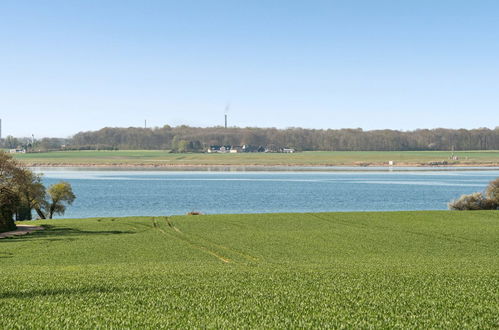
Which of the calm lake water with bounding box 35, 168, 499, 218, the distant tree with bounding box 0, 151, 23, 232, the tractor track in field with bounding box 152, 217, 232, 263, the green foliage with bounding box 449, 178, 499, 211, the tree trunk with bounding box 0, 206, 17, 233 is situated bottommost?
the calm lake water with bounding box 35, 168, 499, 218

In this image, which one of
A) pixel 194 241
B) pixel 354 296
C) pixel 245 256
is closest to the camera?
pixel 354 296

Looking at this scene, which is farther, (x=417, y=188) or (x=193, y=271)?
(x=417, y=188)

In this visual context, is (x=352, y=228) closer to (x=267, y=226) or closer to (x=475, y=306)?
(x=267, y=226)

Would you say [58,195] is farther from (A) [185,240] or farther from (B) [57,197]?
(A) [185,240]

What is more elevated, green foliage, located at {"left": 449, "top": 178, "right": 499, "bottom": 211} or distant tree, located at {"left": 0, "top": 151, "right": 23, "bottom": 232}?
distant tree, located at {"left": 0, "top": 151, "right": 23, "bottom": 232}

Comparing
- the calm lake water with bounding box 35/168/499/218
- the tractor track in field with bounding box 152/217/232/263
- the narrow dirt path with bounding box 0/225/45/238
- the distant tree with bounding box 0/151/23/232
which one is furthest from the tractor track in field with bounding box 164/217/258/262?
the calm lake water with bounding box 35/168/499/218

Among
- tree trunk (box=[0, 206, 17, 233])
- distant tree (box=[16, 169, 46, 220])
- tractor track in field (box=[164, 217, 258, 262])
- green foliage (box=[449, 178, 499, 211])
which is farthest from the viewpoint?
green foliage (box=[449, 178, 499, 211])

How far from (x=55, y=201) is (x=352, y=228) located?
150ft

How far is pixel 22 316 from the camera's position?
15562 millimetres

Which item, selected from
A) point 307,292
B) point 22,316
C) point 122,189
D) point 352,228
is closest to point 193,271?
point 307,292

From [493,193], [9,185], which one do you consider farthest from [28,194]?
[493,193]

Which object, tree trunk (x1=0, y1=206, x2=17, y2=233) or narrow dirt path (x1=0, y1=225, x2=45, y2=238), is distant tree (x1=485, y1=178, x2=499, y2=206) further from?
tree trunk (x1=0, y1=206, x2=17, y2=233)

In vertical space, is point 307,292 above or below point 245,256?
above

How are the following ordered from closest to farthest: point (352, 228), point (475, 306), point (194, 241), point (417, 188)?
point (475, 306) < point (194, 241) < point (352, 228) < point (417, 188)
